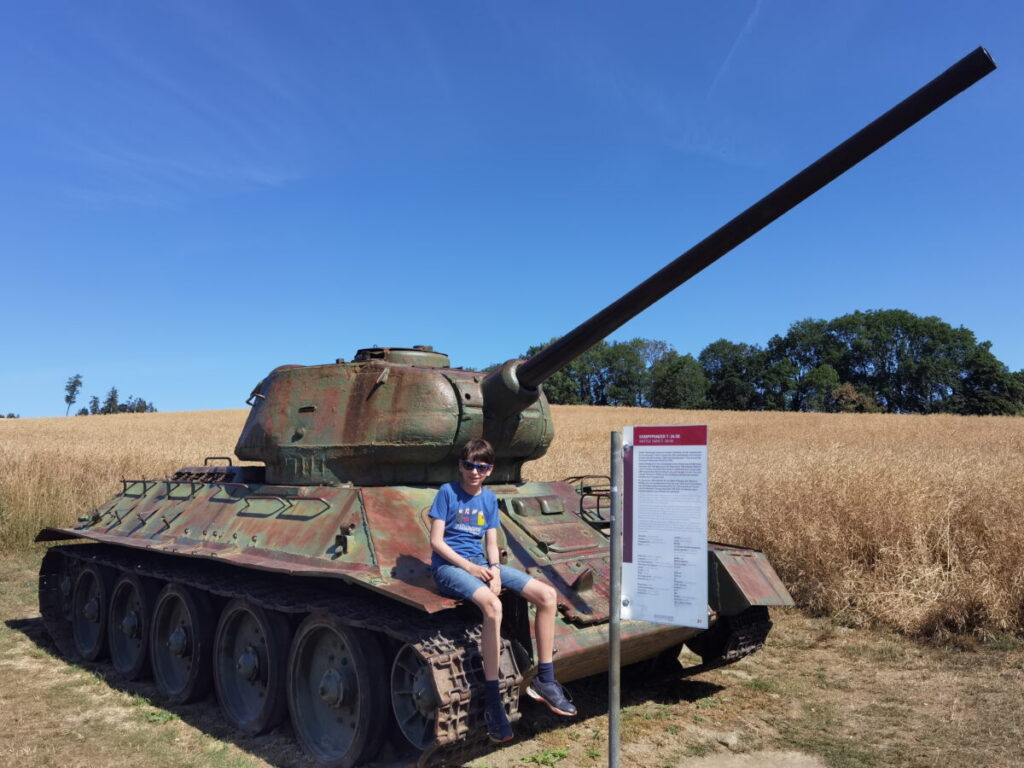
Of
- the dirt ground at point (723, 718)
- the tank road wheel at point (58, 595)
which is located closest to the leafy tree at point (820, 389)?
the dirt ground at point (723, 718)

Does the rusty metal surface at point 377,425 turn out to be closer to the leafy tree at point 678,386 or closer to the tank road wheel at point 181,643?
the tank road wheel at point 181,643

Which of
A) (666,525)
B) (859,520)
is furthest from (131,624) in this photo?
(859,520)

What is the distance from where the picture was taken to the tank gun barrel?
4266mm

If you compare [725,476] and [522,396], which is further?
[725,476]

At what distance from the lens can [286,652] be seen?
6070mm

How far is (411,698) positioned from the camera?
512 centimetres

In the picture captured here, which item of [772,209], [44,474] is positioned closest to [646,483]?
[772,209]

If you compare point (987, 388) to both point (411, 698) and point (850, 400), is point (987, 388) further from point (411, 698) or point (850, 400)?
point (411, 698)

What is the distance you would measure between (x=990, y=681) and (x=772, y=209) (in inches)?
199

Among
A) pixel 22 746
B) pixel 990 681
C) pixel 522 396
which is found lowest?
pixel 22 746

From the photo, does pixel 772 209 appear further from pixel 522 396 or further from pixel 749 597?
pixel 749 597

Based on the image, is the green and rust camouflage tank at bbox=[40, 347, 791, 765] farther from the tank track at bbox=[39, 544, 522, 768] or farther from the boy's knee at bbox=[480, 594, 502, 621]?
the boy's knee at bbox=[480, 594, 502, 621]

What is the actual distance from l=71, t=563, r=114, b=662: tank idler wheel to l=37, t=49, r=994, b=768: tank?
0.11 feet

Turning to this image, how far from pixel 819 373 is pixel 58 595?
63162 mm
